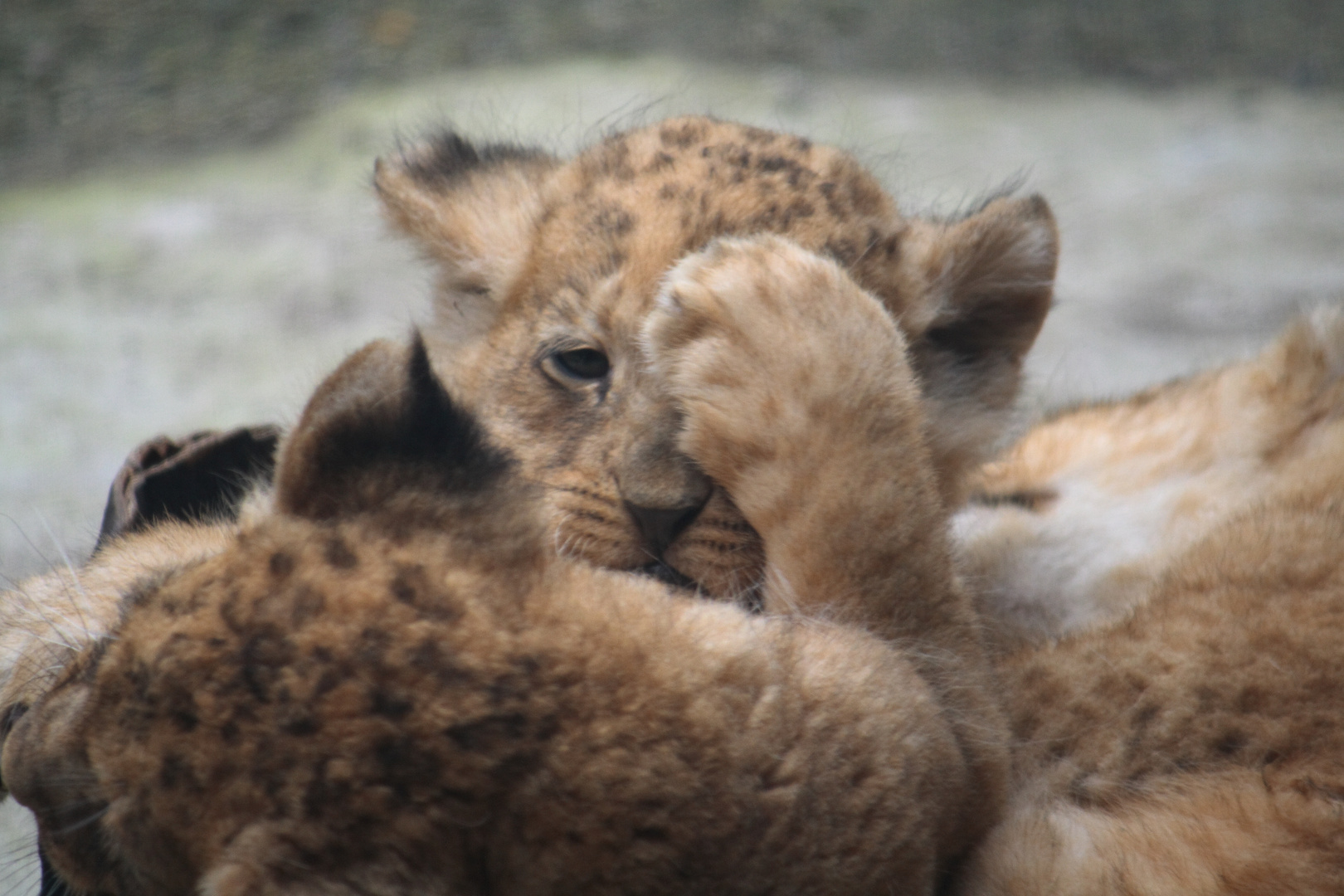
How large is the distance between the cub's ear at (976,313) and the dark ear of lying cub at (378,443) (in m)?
1.11

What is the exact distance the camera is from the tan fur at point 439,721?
150 centimetres

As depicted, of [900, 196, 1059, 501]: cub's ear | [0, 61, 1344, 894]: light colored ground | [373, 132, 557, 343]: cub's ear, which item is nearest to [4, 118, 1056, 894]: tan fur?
[900, 196, 1059, 501]: cub's ear

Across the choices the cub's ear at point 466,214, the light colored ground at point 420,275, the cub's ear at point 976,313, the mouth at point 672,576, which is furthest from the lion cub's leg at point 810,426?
the light colored ground at point 420,275

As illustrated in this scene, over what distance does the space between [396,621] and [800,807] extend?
1.82 feet

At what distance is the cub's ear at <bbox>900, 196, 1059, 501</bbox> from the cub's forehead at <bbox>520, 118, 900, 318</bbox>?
5.0 inches

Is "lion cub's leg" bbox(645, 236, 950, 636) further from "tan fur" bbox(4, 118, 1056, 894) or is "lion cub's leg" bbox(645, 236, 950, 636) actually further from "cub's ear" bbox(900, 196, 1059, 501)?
"cub's ear" bbox(900, 196, 1059, 501)

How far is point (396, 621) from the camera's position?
1545 mm

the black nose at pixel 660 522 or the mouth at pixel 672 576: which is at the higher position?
the black nose at pixel 660 522

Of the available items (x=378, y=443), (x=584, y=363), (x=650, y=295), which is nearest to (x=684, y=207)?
(x=650, y=295)

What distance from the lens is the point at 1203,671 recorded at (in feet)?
7.42

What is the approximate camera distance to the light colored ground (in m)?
5.15

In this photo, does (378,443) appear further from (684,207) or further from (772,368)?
(684,207)

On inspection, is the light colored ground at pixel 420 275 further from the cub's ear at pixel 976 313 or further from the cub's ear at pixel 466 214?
the cub's ear at pixel 976 313

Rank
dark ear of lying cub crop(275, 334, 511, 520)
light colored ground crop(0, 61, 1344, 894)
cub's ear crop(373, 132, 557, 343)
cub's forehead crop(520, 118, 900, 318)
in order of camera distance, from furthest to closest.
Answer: light colored ground crop(0, 61, 1344, 894) < cub's ear crop(373, 132, 557, 343) < cub's forehead crop(520, 118, 900, 318) < dark ear of lying cub crop(275, 334, 511, 520)
